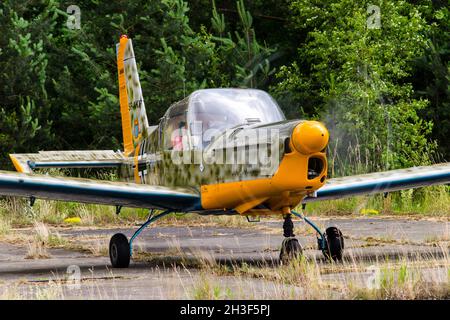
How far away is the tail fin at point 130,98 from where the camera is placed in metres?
13.1

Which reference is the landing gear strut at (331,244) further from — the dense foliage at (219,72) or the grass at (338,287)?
the dense foliage at (219,72)

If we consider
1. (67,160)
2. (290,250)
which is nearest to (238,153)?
(290,250)

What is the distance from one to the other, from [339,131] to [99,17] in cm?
763

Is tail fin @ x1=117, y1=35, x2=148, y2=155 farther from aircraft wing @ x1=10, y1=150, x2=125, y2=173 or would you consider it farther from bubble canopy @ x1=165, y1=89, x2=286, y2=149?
A: bubble canopy @ x1=165, y1=89, x2=286, y2=149

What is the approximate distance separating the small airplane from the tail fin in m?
1.19

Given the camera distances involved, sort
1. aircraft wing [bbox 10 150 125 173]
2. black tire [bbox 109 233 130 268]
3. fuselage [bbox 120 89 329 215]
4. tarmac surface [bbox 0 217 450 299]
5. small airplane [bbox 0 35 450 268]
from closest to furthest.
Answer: tarmac surface [bbox 0 217 450 299] < fuselage [bbox 120 89 329 215] < small airplane [bbox 0 35 450 268] < black tire [bbox 109 233 130 268] < aircraft wing [bbox 10 150 125 173]

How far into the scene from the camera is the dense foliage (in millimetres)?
21219

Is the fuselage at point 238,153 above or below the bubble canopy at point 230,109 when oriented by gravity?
below

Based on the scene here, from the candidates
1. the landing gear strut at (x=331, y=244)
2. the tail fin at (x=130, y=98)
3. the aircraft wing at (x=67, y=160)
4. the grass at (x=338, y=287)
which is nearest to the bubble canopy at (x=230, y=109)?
the landing gear strut at (x=331, y=244)

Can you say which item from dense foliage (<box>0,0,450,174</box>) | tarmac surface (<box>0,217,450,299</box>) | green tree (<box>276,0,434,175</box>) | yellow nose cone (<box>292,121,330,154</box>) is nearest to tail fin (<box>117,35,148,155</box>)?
tarmac surface (<box>0,217,450,299</box>)

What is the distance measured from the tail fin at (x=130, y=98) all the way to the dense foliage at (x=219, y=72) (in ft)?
21.8

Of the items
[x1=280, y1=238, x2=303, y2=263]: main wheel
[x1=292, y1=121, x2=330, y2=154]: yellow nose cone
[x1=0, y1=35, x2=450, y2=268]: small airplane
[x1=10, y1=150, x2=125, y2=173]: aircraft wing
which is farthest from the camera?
[x1=10, y1=150, x2=125, y2=173]: aircraft wing
